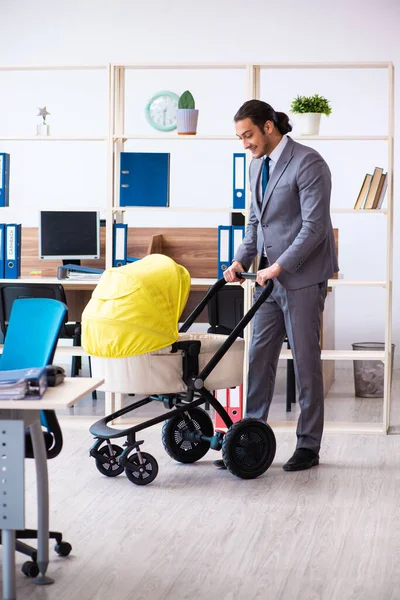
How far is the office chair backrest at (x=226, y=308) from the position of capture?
18.7 feet

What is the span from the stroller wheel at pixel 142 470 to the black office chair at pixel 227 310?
1813 mm

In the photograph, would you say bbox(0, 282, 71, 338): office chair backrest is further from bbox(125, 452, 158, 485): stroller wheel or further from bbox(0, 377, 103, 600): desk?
bbox(0, 377, 103, 600): desk

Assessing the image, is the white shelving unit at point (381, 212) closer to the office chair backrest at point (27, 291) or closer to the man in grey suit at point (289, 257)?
the man in grey suit at point (289, 257)

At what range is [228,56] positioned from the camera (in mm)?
7988

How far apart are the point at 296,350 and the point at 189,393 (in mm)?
578

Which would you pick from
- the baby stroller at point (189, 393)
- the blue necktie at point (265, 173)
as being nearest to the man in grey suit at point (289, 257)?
the blue necktie at point (265, 173)

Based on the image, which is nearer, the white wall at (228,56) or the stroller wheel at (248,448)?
the stroller wheel at (248,448)

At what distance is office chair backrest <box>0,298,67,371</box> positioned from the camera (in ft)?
9.66

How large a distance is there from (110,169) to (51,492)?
1.95 m

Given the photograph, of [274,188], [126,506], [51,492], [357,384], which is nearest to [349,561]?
[126,506]

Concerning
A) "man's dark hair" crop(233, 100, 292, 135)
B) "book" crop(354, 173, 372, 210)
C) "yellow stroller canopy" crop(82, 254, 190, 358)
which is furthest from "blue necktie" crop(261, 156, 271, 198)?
"book" crop(354, 173, 372, 210)

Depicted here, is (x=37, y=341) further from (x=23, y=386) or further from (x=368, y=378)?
(x=368, y=378)

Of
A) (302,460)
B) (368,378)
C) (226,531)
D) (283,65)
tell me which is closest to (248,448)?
(302,460)

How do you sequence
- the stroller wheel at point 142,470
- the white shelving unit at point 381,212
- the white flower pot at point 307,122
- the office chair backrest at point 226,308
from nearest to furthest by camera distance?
the stroller wheel at point 142,470
the white shelving unit at point 381,212
the white flower pot at point 307,122
the office chair backrest at point 226,308
